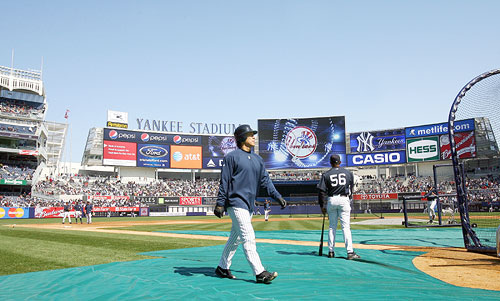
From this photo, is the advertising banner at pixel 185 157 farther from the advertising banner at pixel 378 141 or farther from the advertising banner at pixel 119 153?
the advertising banner at pixel 378 141

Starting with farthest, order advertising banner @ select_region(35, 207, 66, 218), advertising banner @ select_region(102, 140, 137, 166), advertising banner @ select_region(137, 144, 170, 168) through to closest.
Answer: advertising banner @ select_region(137, 144, 170, 168)
advertising banner @ select_region(102, 140, 137, 166)
advertising banner @ select_region(35, 207, 66, 218)

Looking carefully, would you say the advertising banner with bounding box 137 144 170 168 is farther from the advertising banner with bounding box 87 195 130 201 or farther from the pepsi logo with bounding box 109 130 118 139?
the advertising banner with bounding box 87 195 130 201

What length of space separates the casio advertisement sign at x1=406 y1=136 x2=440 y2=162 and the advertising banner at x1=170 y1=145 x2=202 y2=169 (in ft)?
106

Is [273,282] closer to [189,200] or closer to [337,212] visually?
[337,212]

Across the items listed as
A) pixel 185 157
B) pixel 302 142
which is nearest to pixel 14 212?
pixel 185 157

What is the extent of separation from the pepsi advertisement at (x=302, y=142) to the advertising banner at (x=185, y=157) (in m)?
11.6

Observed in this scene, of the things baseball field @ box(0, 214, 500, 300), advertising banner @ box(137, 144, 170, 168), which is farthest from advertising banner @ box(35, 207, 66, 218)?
baseball field @ box(0, 214, 500, 300)

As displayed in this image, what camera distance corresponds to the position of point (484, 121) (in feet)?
26.9

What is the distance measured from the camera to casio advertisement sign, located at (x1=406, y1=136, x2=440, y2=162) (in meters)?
51.4

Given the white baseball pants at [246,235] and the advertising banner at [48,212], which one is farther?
the advertising banner at [48,212]

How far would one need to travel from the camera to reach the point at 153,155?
197ft

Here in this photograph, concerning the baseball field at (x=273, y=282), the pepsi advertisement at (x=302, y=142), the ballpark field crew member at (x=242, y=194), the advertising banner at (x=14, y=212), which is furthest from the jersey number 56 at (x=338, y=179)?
the pepsi advertisement at (x=302, y=142)

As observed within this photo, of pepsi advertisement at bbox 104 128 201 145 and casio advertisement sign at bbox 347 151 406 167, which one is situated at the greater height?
pepsi advertisement at bbox 104 128 201 145

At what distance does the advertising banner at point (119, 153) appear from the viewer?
56719mm
